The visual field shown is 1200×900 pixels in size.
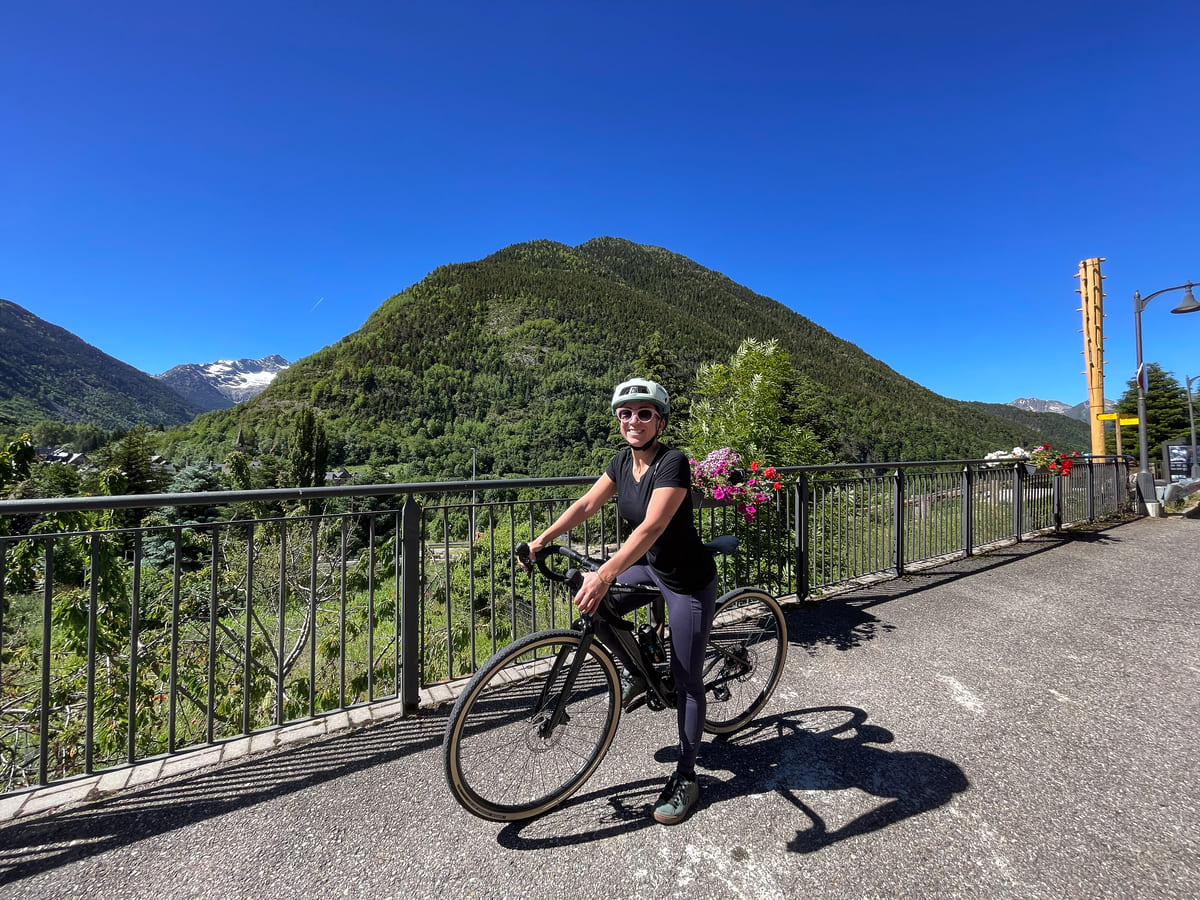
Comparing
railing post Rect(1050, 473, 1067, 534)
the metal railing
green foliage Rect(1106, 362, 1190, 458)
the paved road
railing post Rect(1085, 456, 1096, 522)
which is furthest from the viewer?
green foliage Rect(1106, 362, 1190, 458)

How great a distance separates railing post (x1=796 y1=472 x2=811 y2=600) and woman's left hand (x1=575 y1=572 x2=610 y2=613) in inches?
144

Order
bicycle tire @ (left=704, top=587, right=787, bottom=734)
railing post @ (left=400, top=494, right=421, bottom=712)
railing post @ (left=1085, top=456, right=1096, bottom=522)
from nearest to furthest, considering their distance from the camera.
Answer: bicycle tire @ (left=704, top=587, right=787, bottom=734) → railing post @ (left=400, top=494, right=421, bottom=712) → railing post @ (left=1085, top=456, right=1096, bottom=522)

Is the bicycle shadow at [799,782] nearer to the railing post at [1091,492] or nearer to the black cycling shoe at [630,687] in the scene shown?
the black cycling shoe at [630,687]

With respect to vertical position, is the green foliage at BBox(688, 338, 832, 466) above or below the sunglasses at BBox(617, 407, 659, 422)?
above

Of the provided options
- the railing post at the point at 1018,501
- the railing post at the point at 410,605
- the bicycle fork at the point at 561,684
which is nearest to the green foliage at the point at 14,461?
the railing post at the point at 410,605

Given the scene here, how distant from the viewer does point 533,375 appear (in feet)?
456

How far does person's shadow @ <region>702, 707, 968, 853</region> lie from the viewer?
2223 millimetres

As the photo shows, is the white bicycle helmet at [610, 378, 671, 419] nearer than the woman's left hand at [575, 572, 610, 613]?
No

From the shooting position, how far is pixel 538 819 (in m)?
2.27

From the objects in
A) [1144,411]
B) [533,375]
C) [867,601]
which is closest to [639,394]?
[867,601]

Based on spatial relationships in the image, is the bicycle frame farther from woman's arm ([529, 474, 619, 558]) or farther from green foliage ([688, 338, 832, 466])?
green foliage ([688, 338, 832, 466])

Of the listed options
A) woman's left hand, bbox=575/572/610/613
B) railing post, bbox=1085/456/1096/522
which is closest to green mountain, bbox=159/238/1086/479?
railing post, bbox=1085/456/1096/522

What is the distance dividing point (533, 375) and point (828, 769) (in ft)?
457

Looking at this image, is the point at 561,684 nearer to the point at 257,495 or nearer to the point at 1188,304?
the point at 257,495
